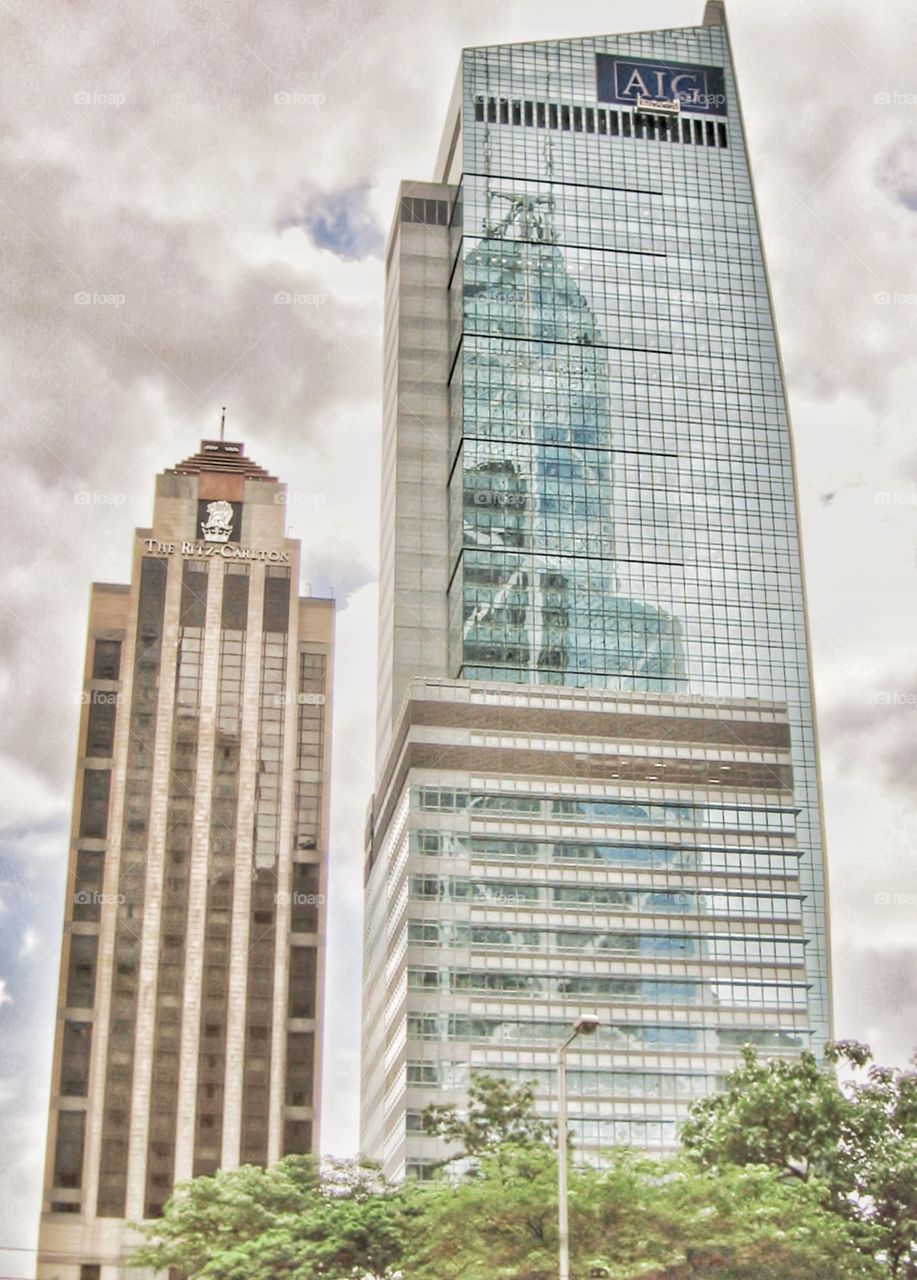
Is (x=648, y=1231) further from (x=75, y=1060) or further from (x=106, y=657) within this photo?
(x=106, y=657)

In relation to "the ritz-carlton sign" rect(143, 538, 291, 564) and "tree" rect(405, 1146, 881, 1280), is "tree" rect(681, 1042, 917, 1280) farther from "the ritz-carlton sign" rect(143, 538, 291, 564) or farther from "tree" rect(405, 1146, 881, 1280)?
"the ritz-carlton sign" rect(143, 538, 291, 564)

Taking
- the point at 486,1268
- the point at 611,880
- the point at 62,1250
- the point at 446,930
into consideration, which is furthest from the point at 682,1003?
the point at 486,1268

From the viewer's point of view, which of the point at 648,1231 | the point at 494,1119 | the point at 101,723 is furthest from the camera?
the point at 101,723

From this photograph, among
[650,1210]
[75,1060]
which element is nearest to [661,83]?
[75,1060]

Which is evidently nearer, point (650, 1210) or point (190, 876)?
point (650, 1210)

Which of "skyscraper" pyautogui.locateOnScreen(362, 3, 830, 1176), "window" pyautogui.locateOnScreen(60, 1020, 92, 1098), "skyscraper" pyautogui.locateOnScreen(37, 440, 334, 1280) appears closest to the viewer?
"skyscraper" pyautogui.locateOnScreen(362, 3, 830, 1176)

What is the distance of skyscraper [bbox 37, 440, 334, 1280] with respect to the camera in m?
118

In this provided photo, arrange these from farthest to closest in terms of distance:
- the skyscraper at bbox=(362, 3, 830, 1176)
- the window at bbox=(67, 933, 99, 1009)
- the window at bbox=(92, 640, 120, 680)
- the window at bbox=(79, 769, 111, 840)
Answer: the window at bbox=(92, 640, 120, 680) → the window at bbox=(79, 769, 111, 840) → the window at bbox=(67, 933, 99, 1009) → the skyscraper at bbox=(362, 3, 830, 1176)

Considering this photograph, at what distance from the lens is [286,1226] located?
56.5 metres

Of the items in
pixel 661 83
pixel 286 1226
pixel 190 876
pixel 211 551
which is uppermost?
pixel 661 83

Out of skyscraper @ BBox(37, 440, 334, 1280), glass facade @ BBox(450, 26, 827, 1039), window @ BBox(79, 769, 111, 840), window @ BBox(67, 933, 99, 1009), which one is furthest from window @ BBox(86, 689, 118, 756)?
glass facade @ BBox(450, 26, 827, 1039)

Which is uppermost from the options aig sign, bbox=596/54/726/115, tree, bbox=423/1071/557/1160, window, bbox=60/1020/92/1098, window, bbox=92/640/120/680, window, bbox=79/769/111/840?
aig sign, bbox=596/54/726/115

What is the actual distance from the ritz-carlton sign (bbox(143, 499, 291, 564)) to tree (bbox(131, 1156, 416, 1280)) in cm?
7480

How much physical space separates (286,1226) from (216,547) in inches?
3346
